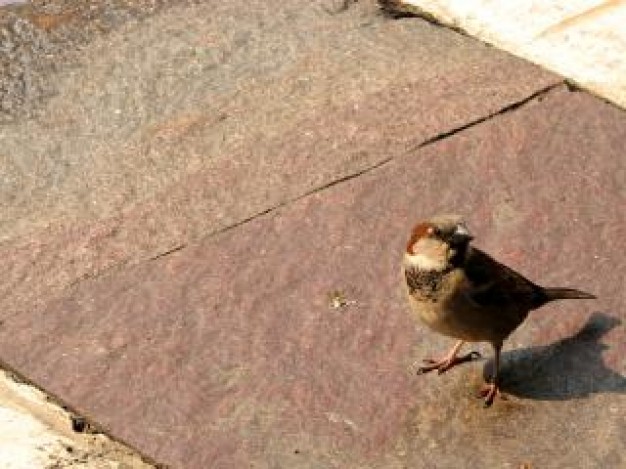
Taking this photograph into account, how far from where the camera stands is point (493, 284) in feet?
13.9

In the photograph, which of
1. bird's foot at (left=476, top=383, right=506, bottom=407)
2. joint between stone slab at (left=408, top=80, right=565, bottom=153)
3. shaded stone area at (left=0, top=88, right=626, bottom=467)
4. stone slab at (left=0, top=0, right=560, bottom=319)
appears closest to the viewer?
shaded stone area at (left=0, top=88, right=626, bottom=467)

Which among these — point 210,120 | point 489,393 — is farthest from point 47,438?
point 210,120

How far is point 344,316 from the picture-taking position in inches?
182

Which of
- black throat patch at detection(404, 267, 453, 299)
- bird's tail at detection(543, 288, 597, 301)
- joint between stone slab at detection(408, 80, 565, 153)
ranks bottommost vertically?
joint between stone slab at detection(408, 80, 565, 153)

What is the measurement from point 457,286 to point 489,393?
346 millimetres

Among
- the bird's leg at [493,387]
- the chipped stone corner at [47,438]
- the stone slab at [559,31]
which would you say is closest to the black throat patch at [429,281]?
the bird's leg at [493,387]

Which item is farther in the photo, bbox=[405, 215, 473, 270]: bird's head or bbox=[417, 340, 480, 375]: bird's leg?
bbox=[417, 340, 480, 375]: bird's leg

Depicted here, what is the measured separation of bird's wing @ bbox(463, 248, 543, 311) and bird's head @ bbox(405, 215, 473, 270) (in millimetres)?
56

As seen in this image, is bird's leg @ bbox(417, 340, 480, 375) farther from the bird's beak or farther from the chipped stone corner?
the chipped stone corner

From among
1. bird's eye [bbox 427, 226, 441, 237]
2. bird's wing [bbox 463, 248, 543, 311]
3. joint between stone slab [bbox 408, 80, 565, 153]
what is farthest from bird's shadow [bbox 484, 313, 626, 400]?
joint between stone slab [bbox 408, 80, 565, 153]

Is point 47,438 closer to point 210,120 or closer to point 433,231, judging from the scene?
point 433,231

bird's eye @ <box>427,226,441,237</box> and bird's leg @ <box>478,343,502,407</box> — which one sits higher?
bird's eye @ <box>427,226,441,237</box>

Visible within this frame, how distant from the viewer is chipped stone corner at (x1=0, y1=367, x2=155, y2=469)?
3969mm

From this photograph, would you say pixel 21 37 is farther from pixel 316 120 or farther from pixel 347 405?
pixel 347 405
